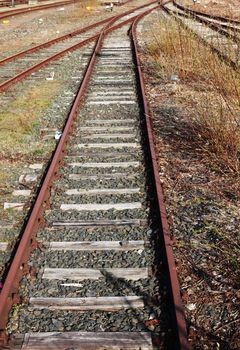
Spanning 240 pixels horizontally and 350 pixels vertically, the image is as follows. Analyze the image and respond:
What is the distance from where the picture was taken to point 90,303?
3449mm

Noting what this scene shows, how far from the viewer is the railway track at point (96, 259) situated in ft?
10.4

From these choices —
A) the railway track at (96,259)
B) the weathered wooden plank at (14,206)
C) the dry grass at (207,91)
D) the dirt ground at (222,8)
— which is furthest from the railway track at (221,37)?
Result: the weathered wooden plank at (14,206)

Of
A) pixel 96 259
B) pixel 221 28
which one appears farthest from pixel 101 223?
pixel 221 28

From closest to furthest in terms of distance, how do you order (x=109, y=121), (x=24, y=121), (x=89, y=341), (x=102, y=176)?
(x=89, y=341) → (x=102, y=176) → (x=109, y=121) → (x=24, y=121)

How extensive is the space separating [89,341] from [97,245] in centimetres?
122

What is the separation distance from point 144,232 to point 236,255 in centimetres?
94

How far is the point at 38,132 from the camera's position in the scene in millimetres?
7434

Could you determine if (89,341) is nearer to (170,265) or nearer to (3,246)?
(170,265)

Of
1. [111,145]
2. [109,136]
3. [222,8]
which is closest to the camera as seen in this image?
[111,145]

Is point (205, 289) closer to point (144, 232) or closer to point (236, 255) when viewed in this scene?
point (236, 255)

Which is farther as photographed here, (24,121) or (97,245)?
(24,121)

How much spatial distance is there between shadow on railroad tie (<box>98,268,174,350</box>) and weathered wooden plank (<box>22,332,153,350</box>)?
0.06m

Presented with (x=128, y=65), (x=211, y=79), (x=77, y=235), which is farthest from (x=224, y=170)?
(x=128, y=65)

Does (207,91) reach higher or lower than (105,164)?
higher
